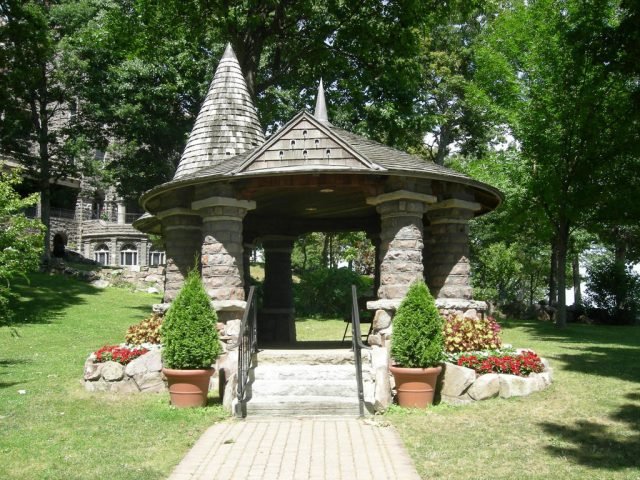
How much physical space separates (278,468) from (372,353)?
11.9 feet

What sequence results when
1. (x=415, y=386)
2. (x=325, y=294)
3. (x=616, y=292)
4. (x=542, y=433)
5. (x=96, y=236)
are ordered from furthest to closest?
(x=96, y=236) → (x=325, y=294) → (x=616, y=292) → (x=415, y=386) → (x=542, y=433)

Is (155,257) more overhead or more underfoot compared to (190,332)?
more overhead

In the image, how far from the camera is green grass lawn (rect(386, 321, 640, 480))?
5.98m

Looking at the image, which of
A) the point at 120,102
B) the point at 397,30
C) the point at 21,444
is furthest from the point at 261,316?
the point at 120,102

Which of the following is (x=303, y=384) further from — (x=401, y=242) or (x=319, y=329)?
(x=319, y=329)

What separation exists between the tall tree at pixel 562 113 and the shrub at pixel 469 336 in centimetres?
1217

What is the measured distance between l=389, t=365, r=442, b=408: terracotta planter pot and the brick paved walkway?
954mm

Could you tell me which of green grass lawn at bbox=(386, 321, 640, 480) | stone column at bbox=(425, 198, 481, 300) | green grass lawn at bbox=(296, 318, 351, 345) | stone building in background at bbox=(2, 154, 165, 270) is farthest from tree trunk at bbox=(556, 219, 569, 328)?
stone building in background at bbox=(2, 154, 165, 270)

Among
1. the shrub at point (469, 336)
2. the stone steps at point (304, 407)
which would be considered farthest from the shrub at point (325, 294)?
the stone steps at point (304, 407)

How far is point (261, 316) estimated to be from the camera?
48.8ft

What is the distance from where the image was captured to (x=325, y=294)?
27.6 metres

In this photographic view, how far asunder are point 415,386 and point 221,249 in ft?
13.3

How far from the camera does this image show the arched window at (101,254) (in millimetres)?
44094

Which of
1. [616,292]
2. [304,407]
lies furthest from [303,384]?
[616,292]
